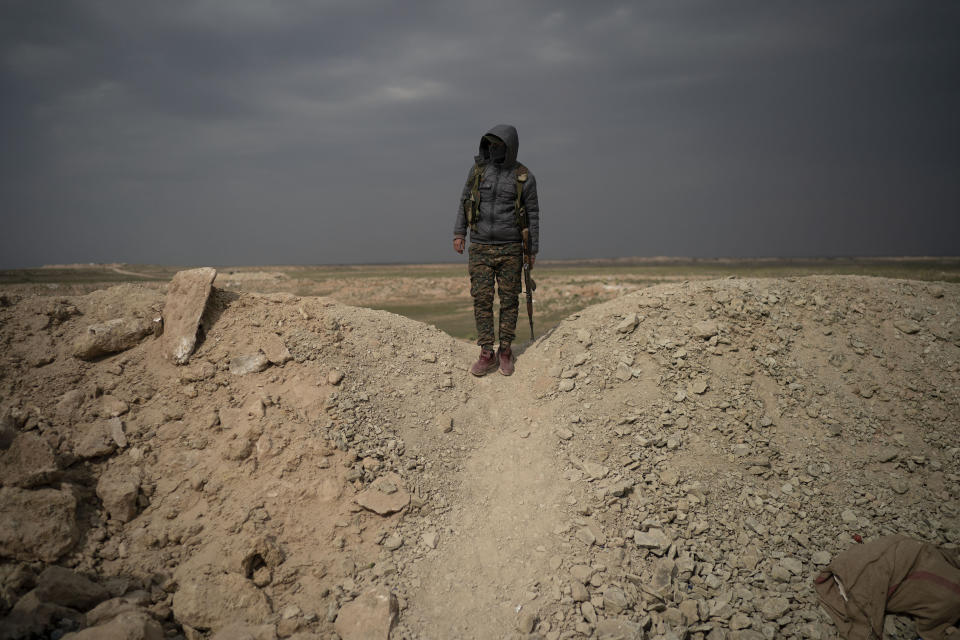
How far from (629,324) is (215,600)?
18.6ft

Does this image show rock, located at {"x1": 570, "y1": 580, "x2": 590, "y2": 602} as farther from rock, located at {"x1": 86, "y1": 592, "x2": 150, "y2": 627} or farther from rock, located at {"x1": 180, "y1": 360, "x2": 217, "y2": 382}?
rock, located at {"x1": 180, "y1": 360, "x2": 217, "y2": 382}

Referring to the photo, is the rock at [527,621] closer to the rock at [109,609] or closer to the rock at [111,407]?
the rock at [109,609]

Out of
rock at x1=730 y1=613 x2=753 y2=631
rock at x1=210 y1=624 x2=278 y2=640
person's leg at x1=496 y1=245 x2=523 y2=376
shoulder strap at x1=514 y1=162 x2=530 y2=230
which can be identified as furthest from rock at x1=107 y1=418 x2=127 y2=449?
rock at x1=730 y1=613 x2=753 y2=631

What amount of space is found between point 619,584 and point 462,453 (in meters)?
2.21

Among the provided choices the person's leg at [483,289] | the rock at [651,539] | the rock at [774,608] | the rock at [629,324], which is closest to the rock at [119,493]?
the person's leg at [483,289]

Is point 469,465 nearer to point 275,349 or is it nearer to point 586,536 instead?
point 586,536

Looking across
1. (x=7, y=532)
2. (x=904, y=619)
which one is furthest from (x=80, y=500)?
(x=904, y=619)

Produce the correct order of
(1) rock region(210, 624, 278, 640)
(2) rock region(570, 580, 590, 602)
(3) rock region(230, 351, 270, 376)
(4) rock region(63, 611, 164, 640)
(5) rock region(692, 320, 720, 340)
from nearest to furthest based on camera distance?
(4) rock region(63, 611, 164, 640) < (1) rock region(210, 624, 278, 640) < (2) rock region(570, 580, 590, 602) < (3) rock region(230, 351, 270, 376) < (5) rock region(692, 320, 720, 340)

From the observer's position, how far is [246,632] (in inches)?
139

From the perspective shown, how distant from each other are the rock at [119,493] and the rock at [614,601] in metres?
4.46

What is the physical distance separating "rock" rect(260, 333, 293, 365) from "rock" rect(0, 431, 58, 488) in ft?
7.21

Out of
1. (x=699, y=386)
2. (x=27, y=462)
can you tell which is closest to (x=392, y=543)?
(x=27, y=462)

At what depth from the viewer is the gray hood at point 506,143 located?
6266 mm

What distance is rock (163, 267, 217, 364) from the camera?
572 centimetres
